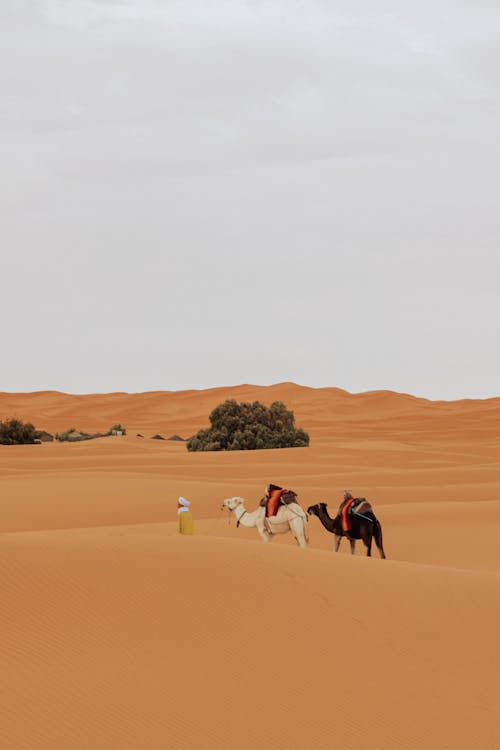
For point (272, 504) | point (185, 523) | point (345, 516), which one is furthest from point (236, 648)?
point (345, 516)

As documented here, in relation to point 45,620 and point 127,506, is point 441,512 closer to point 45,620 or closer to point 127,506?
point 127,506

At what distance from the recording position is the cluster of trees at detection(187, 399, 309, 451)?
43.3 m

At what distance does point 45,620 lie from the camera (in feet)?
29.5

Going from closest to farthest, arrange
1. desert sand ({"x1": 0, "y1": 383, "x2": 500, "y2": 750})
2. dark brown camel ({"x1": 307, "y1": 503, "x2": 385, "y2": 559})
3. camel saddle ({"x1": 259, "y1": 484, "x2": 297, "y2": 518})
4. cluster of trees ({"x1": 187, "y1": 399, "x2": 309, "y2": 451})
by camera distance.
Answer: desert sand ({"x1": 0, "y1": 383, "x2": 500, "y2": 750})
camel saddle ({"x1": 259, "y1": 484, "x2": 297, "y2": 518})
dark brown camel ({"x1": 307, "y1": 503, "x2": 385, "y2": 559})
cluster of trees ({"x1": 187, "y1": 399, "x2": 309, "y2": 451})

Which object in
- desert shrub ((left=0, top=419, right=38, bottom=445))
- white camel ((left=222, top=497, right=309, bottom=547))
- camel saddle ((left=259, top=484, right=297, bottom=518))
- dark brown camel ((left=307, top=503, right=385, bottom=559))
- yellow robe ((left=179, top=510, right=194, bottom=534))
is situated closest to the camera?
yellow robe ((left=179, top=510, right=194, bottom=534))

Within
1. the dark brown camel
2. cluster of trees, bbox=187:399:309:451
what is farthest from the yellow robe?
cluster of trees, bbox=187:399:309:451

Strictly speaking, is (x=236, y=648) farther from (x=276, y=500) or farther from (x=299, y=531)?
(x=276, y=500)

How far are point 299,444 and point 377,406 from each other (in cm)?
6370

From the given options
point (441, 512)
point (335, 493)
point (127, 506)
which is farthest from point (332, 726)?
point (335, 493)

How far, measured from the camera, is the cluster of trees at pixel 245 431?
4331cm

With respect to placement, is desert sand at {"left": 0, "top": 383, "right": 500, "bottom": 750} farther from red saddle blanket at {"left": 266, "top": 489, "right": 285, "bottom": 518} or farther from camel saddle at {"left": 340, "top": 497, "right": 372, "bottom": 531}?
camel saddle at {"left": 340, "top": 497, "right": 372, "bottom": 531}

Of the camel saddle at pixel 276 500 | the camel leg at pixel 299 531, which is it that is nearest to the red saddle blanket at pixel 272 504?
the camel saddle at pixel 276 500

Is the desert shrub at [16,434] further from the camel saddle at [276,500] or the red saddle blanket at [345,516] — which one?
the camel saddle at [276,500]

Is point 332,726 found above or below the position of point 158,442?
below
